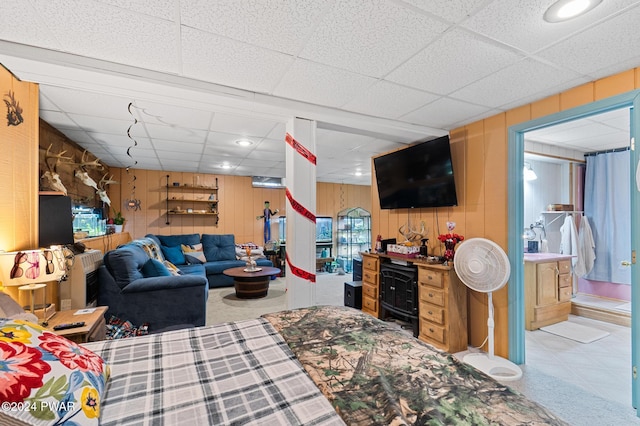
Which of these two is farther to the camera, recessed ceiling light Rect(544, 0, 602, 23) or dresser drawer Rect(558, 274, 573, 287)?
dresser drawer Rect(558, 274, 573, 287)

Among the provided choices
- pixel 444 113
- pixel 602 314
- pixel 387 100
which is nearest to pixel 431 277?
pixel 444 113

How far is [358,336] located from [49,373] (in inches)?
47.1

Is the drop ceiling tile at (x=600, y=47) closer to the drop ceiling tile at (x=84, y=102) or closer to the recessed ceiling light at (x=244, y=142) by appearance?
the recessed ceiling light at (x=244, y=142)

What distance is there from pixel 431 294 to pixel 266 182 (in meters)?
4.96

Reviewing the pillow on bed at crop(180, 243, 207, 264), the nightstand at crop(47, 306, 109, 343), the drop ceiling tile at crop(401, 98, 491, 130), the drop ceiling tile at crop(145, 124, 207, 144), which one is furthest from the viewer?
the pillow on bed at crop(180, 243, 207, 264)

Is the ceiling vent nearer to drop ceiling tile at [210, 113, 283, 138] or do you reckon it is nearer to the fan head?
drop ceiling tile at [210, 113, 283, 138]

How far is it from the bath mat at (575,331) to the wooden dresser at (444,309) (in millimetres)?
1319

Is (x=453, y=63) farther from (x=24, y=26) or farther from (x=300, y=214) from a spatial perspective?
(x=24, y=26)

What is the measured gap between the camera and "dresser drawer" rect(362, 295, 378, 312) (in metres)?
3.83

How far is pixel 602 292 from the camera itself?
4254 millimetres

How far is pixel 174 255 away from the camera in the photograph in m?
5.42

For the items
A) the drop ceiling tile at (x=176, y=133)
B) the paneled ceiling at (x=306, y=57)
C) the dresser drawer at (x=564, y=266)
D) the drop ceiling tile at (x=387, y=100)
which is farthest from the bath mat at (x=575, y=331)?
the drop ceiling tile at (x=176, y=133)

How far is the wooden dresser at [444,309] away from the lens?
2891 mm

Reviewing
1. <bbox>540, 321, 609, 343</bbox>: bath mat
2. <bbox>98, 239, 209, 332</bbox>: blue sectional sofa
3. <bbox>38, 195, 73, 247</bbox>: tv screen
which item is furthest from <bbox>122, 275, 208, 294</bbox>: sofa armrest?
<bbox>540, 321, 609, 343</bbox>: bath mat
